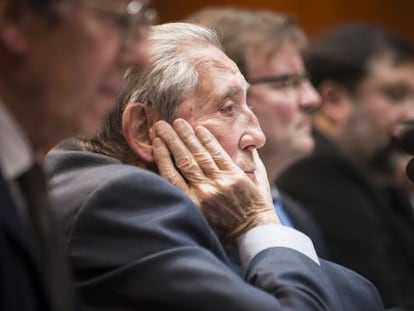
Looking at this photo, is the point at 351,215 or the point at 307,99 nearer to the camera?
the point at 307,99

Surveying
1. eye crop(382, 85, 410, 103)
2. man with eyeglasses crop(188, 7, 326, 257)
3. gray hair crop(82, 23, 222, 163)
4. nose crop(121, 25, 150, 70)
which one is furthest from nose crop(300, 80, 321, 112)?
nose crop(121, 25, 150, 70)

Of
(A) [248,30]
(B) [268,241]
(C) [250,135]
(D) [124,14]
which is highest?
(D) [124,14]

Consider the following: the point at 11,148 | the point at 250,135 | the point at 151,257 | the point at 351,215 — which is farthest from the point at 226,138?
the point at 351,215

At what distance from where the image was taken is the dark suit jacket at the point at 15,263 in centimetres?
153

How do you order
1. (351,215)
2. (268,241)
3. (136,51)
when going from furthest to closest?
(351,215), (268,241), (136,51)

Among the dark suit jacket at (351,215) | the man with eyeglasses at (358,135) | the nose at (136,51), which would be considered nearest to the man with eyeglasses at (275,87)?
the dark suit jacket at (351,215)

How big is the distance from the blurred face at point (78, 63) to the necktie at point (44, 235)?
2.4 inches

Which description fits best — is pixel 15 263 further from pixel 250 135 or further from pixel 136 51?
pixel 250 135

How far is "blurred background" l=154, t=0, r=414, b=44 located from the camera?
571 cm

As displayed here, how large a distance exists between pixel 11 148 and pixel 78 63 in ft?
0.51

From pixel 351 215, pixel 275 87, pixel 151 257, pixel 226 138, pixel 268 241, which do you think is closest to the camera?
pixel 151 257

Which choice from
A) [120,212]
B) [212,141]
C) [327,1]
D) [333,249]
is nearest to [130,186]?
[120,212]

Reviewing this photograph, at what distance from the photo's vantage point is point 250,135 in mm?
2326

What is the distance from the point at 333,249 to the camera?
394 cm
